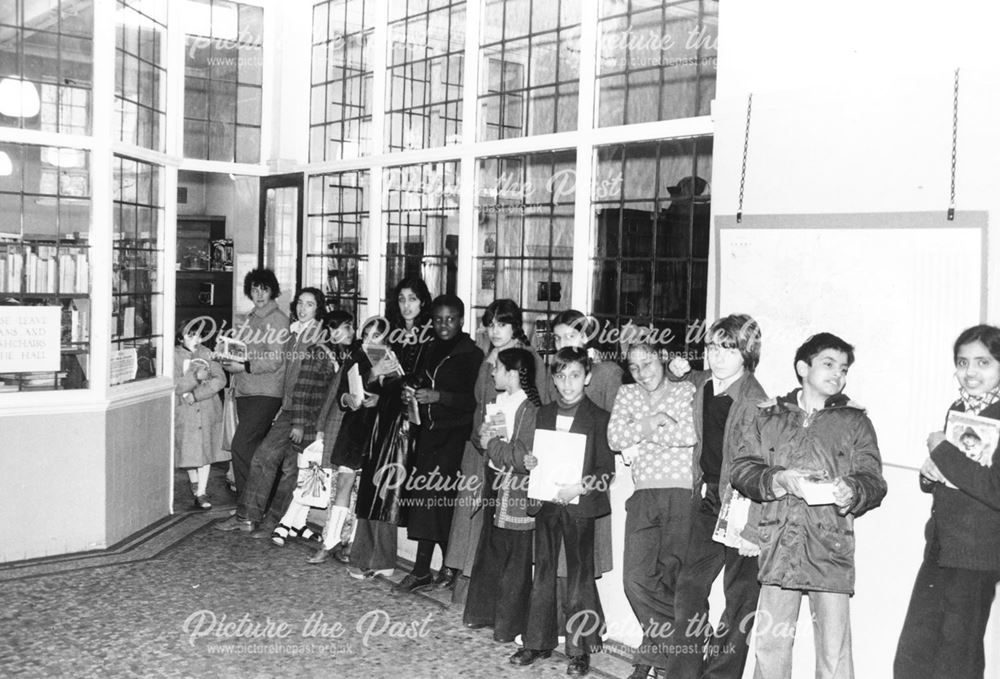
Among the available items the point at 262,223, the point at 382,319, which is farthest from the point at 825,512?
the point at 262,223

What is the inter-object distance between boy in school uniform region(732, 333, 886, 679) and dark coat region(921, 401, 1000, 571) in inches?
9.3

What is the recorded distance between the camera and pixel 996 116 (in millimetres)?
3820

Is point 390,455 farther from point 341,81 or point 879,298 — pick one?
point 341,81

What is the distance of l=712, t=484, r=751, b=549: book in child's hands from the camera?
4172mm

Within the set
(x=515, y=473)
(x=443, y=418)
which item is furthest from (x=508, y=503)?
(x=443, y=418)

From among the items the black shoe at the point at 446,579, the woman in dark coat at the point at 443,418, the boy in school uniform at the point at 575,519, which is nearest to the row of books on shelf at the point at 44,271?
the woman in dark coat at the point at 443,418

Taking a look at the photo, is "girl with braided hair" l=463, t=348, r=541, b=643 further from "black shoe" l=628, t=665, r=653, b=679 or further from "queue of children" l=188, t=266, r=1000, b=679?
"black shoe" l=628, t=665, r=653, b=679

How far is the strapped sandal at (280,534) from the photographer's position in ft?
22.6

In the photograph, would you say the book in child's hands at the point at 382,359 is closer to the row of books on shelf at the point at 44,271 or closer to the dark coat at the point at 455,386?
the dark coat at the point at 455,386

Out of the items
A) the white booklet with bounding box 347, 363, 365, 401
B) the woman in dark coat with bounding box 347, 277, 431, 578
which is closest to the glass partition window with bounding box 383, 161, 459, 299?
the woman in dark coat with bounding box 347, 277, 431, 578

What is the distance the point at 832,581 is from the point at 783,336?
43.2 inches

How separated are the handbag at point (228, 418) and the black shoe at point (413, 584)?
2.66 m

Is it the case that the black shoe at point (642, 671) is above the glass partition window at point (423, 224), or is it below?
below

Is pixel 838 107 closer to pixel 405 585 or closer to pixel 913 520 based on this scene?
pixel 913 520
